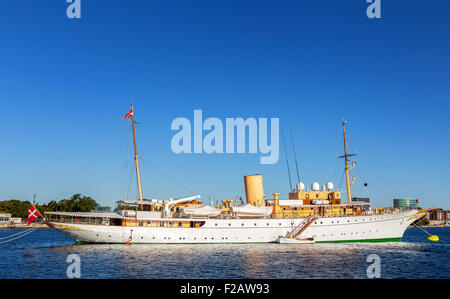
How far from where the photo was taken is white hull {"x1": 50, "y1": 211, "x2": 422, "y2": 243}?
47094 mm

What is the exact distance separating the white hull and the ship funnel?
5.55 meters

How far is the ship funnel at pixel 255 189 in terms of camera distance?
55.3 meters

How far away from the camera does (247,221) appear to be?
49.6 meters

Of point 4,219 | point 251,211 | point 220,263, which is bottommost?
point 4,219

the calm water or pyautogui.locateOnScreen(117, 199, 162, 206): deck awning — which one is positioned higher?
pyautogui.locateOnScreen(117, 199, 162, 206): deck awning

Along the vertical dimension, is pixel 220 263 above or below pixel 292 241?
above

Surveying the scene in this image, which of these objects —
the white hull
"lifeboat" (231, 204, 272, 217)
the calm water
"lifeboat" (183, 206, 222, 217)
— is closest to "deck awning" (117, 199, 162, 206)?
the white hull

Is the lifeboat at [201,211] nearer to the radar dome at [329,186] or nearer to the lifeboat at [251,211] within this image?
the lifeboat at [251,211]

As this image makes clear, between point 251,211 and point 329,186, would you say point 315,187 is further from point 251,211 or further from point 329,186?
point 251,211

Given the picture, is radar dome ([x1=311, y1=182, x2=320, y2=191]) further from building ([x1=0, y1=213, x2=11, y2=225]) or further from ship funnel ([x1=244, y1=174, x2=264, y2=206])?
building ([x1=0, y1=213, x2=11, y2=225])

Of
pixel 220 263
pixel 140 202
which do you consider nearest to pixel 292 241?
pixel 220 263

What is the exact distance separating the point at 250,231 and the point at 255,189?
26.0 feet
